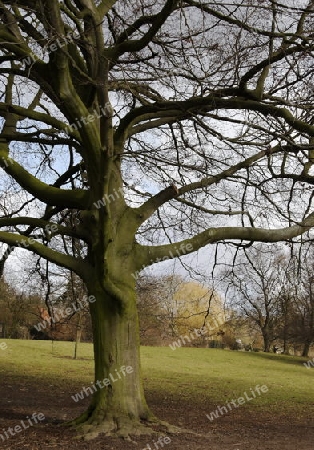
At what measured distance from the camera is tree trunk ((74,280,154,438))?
6.56 m

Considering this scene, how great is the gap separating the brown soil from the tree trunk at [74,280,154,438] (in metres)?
0.30

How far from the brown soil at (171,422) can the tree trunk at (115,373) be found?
300 millimetres

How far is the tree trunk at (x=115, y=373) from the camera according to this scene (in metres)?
6.56

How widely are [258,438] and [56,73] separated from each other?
19.0 feet

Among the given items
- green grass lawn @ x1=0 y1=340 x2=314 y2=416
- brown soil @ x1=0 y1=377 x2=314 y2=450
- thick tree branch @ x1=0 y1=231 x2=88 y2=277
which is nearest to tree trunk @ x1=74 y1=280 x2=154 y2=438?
brown soil @ x1=0 y1=377 x2=314 y2=450

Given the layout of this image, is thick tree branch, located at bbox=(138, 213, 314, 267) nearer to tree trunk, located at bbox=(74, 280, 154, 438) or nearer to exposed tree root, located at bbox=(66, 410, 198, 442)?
tree trunk, located at bbox=(74, 280, 154, 438)

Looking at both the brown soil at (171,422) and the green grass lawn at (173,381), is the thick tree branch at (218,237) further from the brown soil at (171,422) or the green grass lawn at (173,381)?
the green grass lawn at (173,381)

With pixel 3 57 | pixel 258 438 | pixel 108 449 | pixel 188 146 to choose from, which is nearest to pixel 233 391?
pixel 258 438

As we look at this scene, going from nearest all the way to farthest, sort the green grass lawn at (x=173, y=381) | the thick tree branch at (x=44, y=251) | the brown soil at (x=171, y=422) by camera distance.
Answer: the brown soil at (x=171, y=422)
the thick tree branch at (x=44, y=251)
the green grass lawn at (x=173, y=381)

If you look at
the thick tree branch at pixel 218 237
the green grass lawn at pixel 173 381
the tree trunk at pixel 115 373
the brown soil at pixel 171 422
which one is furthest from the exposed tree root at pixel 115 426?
the green grass lawn at pixel 173 381

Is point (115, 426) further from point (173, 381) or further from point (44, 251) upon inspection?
point (173, 381)

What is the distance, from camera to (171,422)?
8391 millimetres

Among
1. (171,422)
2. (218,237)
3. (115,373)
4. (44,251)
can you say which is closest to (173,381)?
(171,422)

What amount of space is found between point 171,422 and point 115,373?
7.33 feet
